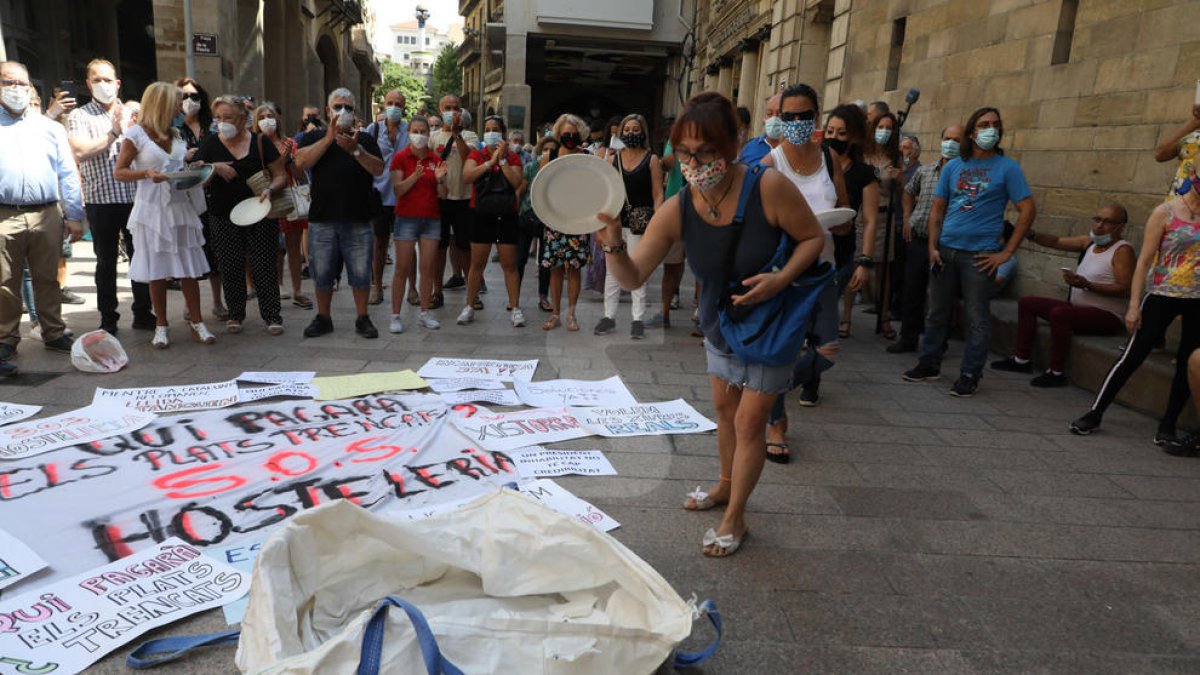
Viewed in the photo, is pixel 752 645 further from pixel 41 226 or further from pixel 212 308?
pixel 212 308

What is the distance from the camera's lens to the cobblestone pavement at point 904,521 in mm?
2650

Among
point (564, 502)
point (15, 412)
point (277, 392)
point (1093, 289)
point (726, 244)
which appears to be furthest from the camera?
point (1093, 289)

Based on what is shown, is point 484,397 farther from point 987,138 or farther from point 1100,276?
point 1100,276

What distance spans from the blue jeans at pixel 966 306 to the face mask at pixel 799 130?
235 cm

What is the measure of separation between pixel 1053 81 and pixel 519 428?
6.32 metres

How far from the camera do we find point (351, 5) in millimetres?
30484

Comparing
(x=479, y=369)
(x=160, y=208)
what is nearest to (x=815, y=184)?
(x=479, y=369)

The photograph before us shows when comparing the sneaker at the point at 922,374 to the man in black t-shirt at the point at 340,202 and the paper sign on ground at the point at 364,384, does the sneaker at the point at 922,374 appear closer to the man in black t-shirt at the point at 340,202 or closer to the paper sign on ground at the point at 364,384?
the paper sign on ground at the point at 364,384

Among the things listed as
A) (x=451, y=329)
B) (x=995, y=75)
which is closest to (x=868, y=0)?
(x=995, y=75)

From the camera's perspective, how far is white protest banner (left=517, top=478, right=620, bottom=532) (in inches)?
133

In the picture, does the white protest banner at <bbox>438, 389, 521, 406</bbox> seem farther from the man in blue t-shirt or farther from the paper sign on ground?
the man in blue t-shirt

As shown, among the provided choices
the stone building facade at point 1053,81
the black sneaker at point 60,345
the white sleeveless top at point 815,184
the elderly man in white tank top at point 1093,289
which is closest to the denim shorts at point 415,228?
the black sneaker at point 60,345

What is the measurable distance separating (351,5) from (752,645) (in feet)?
108

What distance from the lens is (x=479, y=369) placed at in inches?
228
